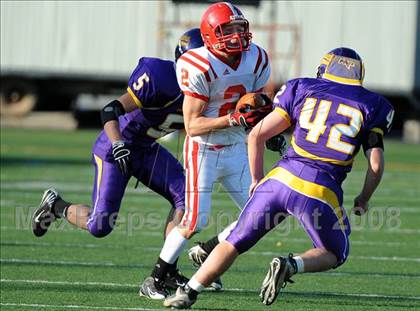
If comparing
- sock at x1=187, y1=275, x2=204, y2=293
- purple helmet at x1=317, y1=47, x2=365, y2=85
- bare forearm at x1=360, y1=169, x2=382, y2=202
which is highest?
purple helmet at x1=317, y1=47, x2=365, y2=85

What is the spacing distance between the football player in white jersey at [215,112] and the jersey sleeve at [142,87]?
0.33 meters

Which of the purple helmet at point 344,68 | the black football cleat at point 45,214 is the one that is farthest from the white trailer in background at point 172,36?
the purple helmet at point 344,68

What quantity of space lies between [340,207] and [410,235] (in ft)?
12.2

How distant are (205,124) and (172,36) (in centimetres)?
1525

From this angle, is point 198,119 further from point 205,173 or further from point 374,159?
point 374,159

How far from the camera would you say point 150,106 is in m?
5.95

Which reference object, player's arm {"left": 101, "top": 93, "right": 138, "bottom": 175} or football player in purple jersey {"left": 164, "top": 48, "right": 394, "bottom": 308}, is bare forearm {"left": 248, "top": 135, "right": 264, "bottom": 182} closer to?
football player in purple jersey {"left": 164, "top": 48, "right": 394, "bottom": 308}

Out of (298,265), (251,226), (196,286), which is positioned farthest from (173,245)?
(298,265)

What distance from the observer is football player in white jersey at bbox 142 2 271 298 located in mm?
5539

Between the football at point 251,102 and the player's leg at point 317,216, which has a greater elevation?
the football at point 251,102

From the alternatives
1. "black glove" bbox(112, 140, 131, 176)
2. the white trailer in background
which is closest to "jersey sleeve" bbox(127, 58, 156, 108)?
"black glove" bbox(112, 140, 131, 176)

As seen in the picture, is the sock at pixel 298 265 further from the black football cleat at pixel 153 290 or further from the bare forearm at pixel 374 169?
the black football cleat at pixel 153 290

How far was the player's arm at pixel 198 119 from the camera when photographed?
5.53 m

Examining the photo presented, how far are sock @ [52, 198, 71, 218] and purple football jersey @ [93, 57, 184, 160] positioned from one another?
54 centimetres
